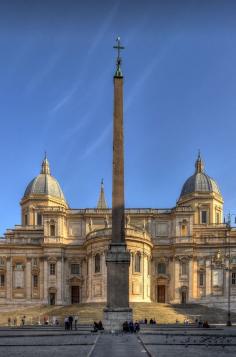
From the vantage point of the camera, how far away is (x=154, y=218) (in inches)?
3386

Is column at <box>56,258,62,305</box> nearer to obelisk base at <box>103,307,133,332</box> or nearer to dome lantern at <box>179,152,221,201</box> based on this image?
dome lantern at <box>179,152,221,201</box>

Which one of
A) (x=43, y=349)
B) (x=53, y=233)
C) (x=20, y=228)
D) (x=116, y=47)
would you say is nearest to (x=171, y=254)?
(x=53, y=233)

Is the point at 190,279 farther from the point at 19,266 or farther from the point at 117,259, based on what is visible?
the point at 117,259

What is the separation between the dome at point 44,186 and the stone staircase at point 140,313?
19693mm

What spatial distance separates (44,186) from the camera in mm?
91500

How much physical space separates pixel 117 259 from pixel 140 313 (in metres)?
29.8

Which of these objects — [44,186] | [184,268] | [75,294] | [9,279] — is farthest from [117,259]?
[44,186]

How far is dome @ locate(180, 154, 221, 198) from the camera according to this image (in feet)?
295

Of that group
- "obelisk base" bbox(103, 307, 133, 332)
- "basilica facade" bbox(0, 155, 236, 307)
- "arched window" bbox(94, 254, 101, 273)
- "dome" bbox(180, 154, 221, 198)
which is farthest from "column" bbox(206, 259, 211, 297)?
"obelisk base" bbox(103, 307, 133, 332)

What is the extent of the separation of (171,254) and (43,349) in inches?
2350

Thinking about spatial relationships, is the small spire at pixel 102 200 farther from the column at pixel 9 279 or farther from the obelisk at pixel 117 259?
the obelisk at pixel 117 259

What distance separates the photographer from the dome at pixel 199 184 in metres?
89.9

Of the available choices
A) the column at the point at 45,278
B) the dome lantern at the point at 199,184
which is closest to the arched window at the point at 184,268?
the dome lantern at the point at 199,184

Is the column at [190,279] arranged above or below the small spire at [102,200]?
below
